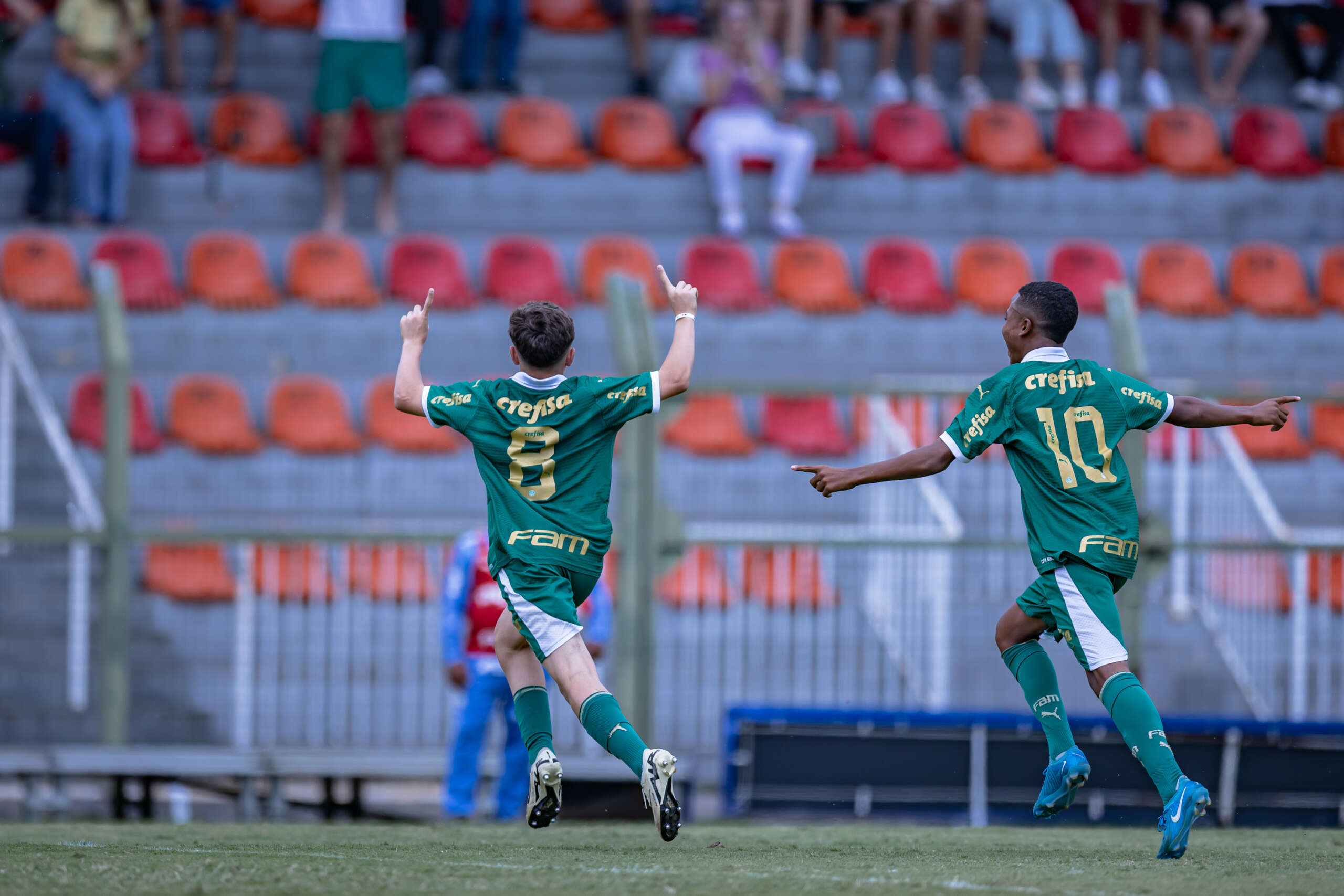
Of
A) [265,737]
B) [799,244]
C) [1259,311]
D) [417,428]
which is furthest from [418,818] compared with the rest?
[1259,311]

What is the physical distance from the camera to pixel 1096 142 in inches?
599

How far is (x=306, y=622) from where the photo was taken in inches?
350

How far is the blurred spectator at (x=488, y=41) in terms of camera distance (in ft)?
49.0

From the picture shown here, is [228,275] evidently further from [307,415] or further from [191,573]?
[191,573]

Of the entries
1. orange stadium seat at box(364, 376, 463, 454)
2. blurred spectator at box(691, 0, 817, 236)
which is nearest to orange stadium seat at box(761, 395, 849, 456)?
orange stadium seat at box(364, 376, 463, 454)

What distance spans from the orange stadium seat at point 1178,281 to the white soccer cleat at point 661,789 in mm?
9403

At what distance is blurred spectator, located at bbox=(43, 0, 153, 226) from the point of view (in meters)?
13.3

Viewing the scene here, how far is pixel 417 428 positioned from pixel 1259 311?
22.7ft

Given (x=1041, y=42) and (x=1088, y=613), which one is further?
(x=1041, y=42)

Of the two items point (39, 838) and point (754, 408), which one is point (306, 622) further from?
point (754, 408)

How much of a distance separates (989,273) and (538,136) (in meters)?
4.13

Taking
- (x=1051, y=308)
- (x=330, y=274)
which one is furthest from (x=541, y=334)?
(x=330, y=274)

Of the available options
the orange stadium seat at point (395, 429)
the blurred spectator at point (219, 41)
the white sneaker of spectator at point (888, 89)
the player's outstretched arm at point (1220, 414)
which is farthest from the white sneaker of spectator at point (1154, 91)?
the player's outstretched arm at point (1220, 414)

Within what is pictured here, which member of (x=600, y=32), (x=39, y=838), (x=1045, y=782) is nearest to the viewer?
(x=1045, y=782)
